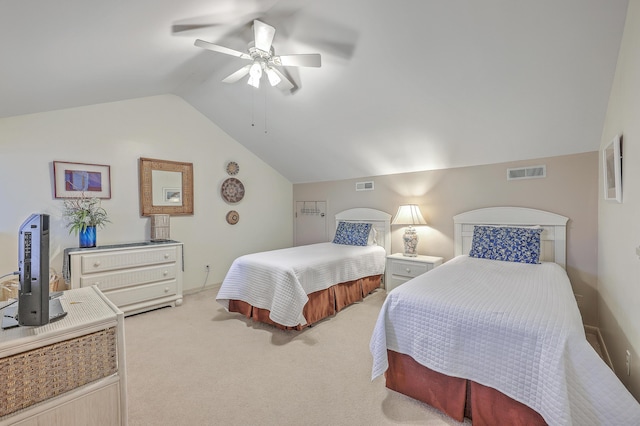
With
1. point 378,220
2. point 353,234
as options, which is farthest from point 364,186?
point 353,234

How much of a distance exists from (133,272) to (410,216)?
3448 mm

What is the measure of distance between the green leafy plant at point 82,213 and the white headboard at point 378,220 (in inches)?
133

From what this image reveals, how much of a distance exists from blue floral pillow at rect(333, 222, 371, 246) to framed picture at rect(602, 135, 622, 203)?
8.43 ft

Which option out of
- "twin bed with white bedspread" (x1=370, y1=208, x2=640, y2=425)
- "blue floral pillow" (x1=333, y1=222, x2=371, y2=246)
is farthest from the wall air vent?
"twin bed with white bedspread" (x1=370, y1=208, x2=640, y2=425)

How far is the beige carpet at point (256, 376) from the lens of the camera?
1.72 metres

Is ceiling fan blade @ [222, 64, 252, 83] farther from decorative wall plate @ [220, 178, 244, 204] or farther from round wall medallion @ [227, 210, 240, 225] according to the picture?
round wall medallion @ [227, 210, 240, 225]

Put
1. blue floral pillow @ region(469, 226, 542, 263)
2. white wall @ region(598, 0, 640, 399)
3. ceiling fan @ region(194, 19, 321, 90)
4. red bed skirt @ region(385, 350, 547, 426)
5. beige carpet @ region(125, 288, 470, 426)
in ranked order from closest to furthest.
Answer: red bed skirt @ region(385, 350, 547, 426) < white wall @ region(598, 0, 640, 399) < beige carpet @ region(125, 288, 470, 426) < ceiling fan @ region(194, 19, 321, 90) < blue floral pillow @ region(469, 226, 542, 263)

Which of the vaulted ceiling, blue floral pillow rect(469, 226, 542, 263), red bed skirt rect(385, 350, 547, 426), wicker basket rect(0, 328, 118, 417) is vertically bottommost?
red bed skirt rect(385, 350, 547, 426)

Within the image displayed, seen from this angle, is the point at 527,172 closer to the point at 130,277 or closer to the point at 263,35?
the point at 263,35

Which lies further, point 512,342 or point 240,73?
point 240,73

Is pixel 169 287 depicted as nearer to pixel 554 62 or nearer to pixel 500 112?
pixel 500 112

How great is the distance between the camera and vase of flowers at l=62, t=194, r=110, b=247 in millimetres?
3148

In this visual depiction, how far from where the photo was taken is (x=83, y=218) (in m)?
3.16

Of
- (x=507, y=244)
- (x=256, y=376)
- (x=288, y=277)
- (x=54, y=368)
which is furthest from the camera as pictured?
(x=507, y=244)
